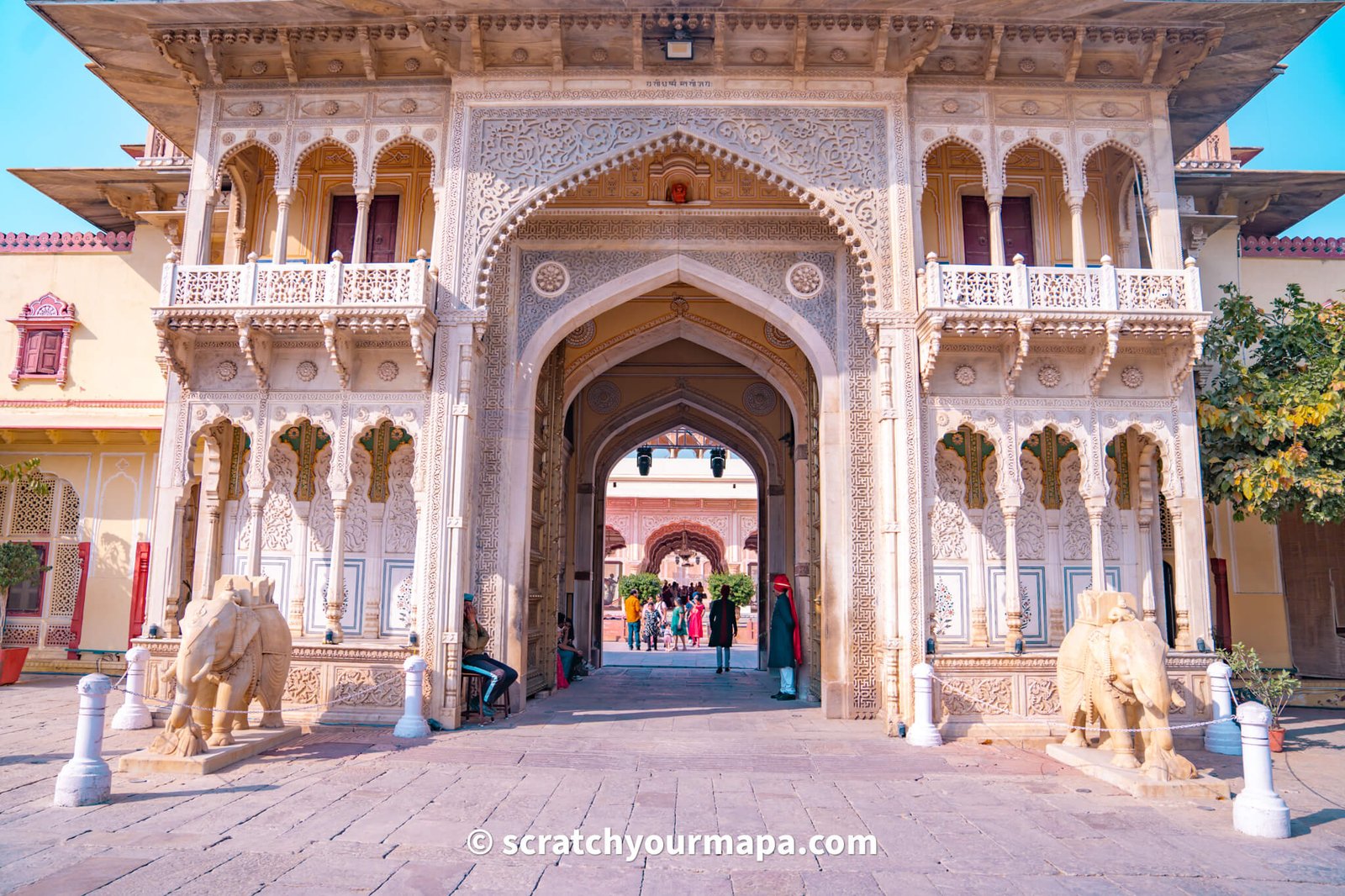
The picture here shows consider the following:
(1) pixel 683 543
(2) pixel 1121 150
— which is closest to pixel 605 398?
(2) pixel 1121 150

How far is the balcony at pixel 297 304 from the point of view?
895cm

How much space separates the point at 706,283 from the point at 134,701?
7.30 meters

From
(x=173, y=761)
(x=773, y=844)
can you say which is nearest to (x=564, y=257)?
(x=173, y=761)

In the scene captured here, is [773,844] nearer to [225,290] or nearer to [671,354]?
[225,290]

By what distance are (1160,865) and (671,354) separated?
11.6 m

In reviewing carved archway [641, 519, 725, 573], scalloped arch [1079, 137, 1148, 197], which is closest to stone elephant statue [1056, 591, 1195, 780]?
scalloped arch [1079, 137, 1148, 197]

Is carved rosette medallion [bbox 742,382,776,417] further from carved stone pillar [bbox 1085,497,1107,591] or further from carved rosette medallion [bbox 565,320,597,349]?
carved stone pillar [bbox 1085,497,1107,591]

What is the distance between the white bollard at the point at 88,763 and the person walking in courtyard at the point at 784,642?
7578 millimetres

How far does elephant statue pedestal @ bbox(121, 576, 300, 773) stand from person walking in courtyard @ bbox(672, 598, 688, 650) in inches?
577

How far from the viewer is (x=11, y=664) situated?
1177cm

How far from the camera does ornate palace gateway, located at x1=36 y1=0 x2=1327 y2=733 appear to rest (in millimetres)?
9031

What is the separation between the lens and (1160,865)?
15.2 feet

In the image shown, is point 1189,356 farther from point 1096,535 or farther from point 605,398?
point 605,398

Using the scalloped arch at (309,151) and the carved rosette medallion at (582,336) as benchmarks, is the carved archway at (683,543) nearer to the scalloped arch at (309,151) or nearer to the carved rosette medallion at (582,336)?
the carved rosette medallion at (582,336)
